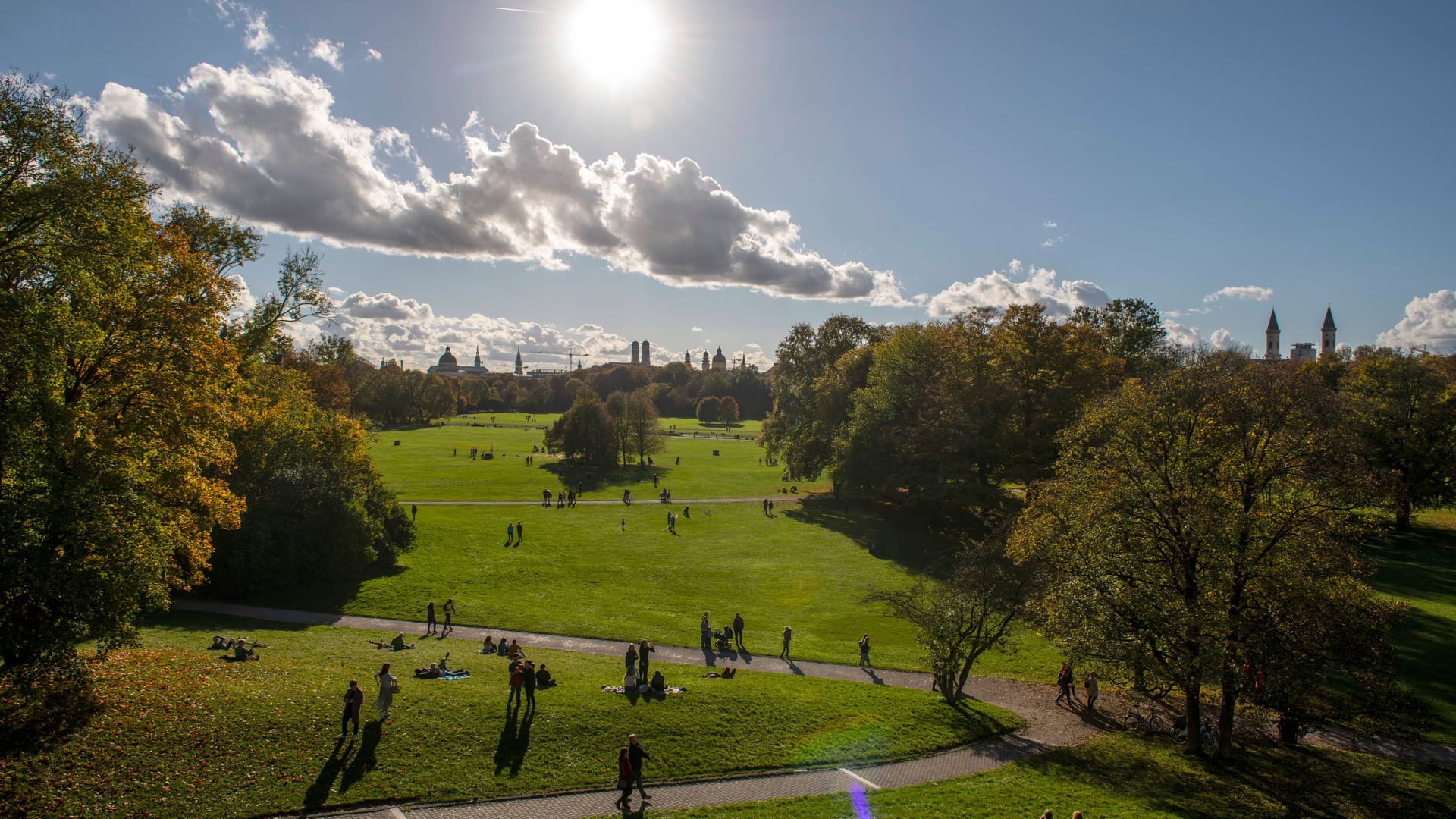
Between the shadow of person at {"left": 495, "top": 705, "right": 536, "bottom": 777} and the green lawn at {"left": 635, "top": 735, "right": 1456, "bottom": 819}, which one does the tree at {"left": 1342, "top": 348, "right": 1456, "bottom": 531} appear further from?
the shadow of person at {"left": 495, "top": 705, "right": 536, "bottom": 777}

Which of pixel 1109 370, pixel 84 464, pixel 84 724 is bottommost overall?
pixel 84 724

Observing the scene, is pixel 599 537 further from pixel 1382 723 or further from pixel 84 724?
pixel 1382 723

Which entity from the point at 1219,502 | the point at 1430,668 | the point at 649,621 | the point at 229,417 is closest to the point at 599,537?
the point at 649,621

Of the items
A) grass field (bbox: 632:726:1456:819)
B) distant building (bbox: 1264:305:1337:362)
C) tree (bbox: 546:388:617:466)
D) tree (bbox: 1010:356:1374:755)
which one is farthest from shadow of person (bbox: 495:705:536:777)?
distant building (bbox: 1264:305:1337:362)

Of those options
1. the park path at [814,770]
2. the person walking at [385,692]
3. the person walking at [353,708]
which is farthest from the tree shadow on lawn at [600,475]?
the person walking at [353,708]

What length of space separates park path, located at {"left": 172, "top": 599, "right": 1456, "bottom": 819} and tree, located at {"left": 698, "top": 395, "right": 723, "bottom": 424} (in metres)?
108

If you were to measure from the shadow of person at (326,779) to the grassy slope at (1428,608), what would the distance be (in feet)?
77.9

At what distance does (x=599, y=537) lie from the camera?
38312 mm

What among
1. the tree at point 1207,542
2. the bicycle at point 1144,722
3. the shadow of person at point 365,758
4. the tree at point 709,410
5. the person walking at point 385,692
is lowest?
the bicycle at point 1144,722

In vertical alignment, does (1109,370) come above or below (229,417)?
above

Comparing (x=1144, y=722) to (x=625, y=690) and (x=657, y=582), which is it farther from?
(x=657, y=582)

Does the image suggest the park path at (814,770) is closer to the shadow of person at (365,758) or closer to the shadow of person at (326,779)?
the shadow of person at (326,779)

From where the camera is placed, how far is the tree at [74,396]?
36.5 ft

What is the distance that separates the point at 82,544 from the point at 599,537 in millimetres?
27384
